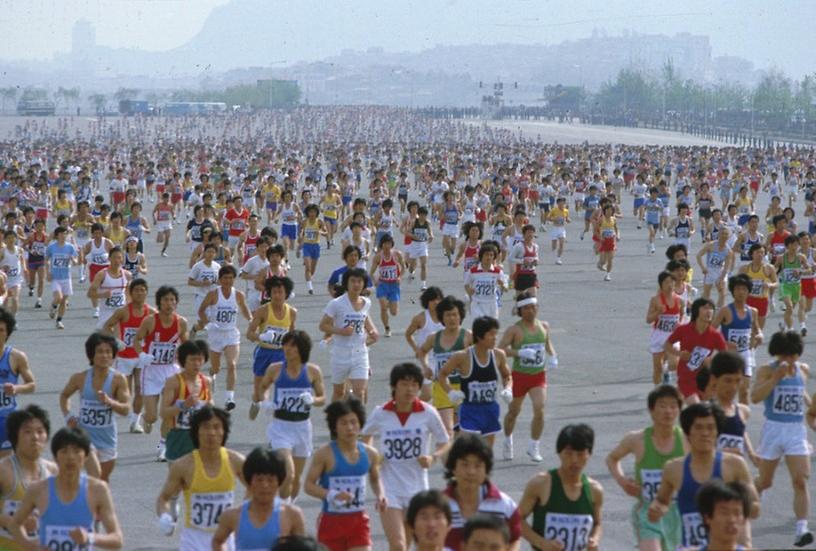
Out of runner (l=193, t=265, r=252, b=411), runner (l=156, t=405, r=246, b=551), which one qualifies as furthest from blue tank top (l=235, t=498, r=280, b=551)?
runner (l=193, t=265, r=252, b=411)

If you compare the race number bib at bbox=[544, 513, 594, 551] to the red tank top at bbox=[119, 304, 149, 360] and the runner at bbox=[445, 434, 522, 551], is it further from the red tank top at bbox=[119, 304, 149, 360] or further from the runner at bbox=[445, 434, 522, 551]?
the red tank top at bbox=[119, 304, 149, 360]

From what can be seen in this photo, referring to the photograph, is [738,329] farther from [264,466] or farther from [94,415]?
[264,466]

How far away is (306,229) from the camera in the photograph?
83.6 feet

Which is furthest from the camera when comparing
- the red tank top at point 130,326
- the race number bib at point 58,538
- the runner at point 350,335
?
the runner at point 350,335

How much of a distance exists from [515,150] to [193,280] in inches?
2676

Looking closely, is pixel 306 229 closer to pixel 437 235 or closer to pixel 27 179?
pixel 437 235

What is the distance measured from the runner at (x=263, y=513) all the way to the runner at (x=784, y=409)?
Result: 4.35 meters

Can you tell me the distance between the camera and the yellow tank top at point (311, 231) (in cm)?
2547

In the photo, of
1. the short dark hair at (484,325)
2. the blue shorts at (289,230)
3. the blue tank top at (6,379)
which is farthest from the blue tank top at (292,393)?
the blue shorts at (289,230)

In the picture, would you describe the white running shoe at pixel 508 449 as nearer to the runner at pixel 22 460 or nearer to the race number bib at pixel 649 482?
the race number bib at pixel 649 482

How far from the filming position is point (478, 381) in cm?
1165

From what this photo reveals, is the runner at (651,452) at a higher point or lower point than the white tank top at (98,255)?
higher

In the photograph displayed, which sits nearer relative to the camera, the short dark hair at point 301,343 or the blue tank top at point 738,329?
the short dark hair at point 301,343

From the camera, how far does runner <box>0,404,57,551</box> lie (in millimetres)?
8367
